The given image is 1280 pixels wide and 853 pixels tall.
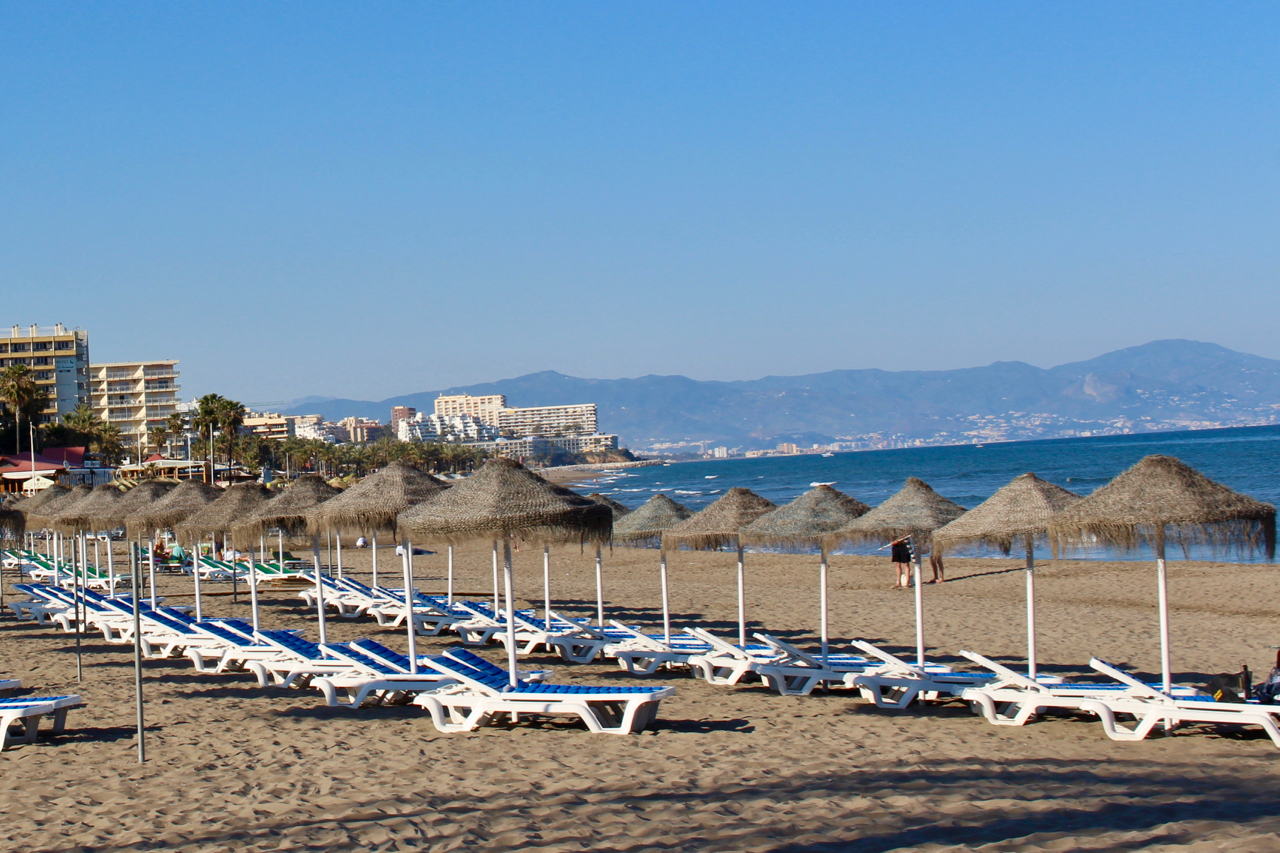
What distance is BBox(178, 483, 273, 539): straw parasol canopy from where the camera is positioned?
45.7 feet

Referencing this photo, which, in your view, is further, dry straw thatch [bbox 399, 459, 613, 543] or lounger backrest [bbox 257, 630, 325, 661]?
lounger backrest [bbox 257, 630, 325, 661]

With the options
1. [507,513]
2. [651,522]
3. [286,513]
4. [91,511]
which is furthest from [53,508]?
[507,513]

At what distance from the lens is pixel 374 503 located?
11.5 metres

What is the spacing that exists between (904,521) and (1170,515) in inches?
114

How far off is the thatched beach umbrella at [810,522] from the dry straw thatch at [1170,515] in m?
2.74

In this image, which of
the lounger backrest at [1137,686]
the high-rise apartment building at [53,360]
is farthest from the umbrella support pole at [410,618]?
the high-rise apartment building at [53,360]

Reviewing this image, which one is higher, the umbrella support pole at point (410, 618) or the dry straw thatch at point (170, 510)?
the dry straw thatch at point (170, 510)

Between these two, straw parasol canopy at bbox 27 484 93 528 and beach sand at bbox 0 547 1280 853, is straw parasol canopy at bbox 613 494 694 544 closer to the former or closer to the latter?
beach sand at bbox 0 547 1280 853

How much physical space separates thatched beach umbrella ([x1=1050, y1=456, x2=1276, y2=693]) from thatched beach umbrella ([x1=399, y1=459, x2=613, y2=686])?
380cm

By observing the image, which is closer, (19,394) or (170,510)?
(170,510)

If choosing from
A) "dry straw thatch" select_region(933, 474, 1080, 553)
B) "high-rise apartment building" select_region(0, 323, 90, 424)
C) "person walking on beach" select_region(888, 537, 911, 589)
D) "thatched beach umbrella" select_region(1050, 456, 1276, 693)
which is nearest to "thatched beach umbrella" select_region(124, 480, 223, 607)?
"dry straw thatch" select_region(933, 474, 1080, 553)

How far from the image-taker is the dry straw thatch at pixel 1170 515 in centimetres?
781

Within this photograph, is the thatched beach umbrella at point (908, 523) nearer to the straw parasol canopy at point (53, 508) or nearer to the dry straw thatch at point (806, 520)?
the dry straw thatch at point (806, 520)

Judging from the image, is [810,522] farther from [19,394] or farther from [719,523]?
[19,394]
